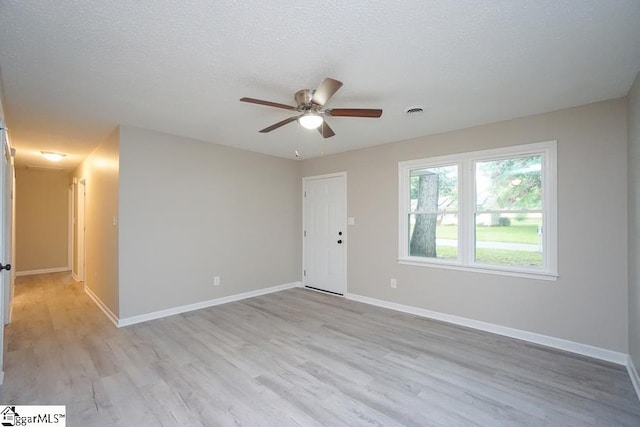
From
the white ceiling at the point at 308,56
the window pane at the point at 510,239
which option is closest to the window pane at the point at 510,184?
the window pane at the point at 510,239

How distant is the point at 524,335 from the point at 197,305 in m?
4.06

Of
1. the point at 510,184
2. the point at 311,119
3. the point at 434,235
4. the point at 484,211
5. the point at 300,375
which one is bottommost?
the point at 300,375

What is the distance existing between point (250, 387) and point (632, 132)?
12.3 feet

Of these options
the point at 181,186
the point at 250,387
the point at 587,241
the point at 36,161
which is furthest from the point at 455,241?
the point at 36,161

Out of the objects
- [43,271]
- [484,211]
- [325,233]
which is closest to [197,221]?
[325,233]

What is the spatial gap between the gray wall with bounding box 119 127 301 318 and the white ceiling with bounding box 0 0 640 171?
740 millimetres

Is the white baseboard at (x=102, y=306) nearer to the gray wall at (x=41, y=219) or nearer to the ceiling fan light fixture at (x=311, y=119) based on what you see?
the gray wall at (x=41, y=219)

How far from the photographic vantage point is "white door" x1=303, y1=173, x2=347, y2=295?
489 centimetres

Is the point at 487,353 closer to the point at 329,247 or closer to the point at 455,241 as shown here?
the point at 455,241

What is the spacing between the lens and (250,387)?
2.26 m

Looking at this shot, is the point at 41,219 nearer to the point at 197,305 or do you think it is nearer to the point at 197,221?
the point at 197,221

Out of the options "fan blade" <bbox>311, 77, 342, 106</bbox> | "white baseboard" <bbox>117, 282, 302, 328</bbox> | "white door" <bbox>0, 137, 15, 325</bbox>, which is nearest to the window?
"fan blade" <bbox>311, 77, 342, 106</bbox>

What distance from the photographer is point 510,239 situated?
3293mm

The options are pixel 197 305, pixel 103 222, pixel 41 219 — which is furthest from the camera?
pixel 41 219
